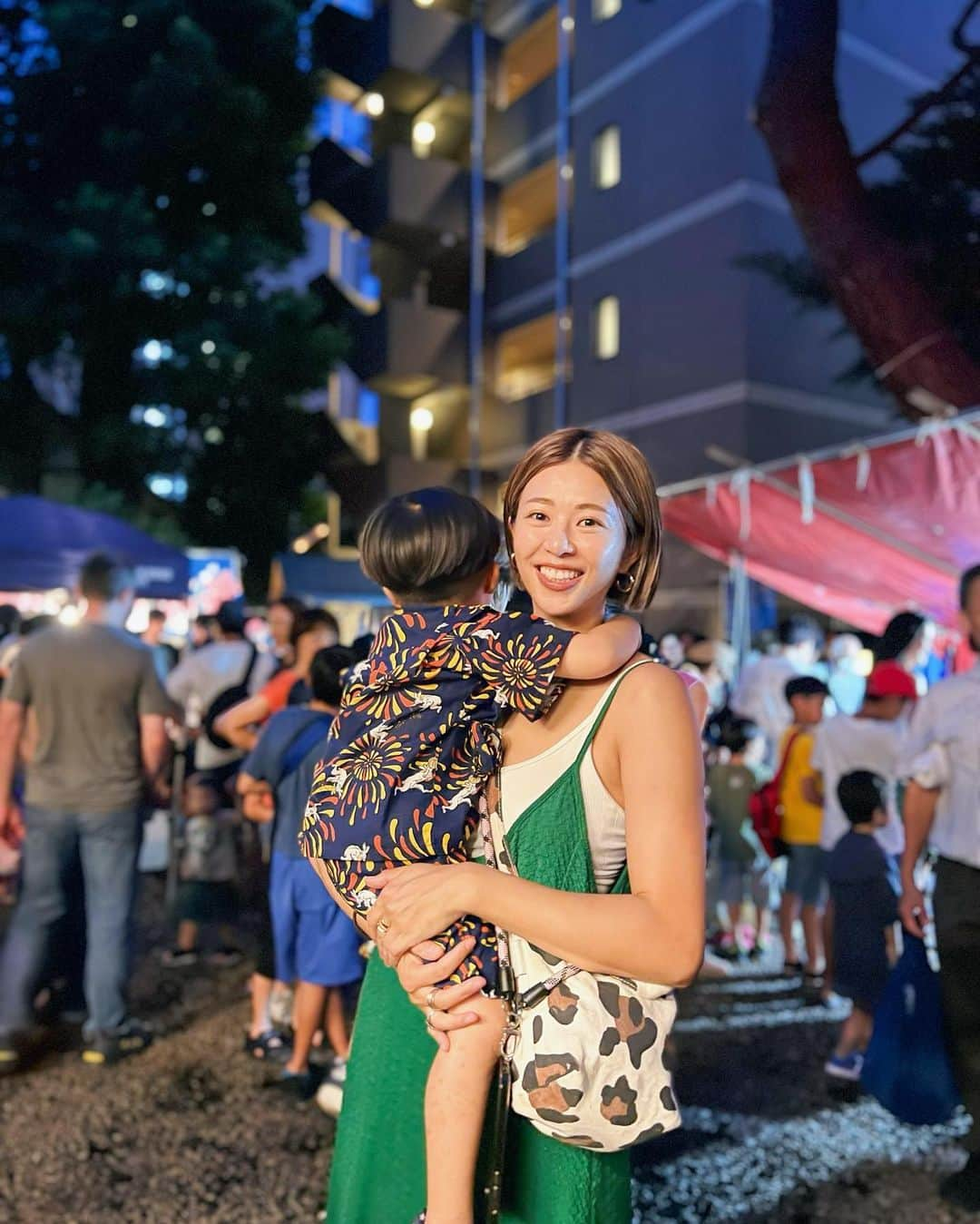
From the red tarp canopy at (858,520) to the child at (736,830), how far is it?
52.6 inches

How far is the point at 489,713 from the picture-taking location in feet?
4.29

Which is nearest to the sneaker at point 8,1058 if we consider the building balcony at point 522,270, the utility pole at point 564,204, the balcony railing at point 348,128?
the utility pole at point 564,204

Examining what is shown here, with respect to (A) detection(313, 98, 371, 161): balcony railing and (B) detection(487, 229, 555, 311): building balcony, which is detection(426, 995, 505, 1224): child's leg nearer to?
(B) detection(487, 229, 555, 311): building balcony

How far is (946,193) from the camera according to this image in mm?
9531

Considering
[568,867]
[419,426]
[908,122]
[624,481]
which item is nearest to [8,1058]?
[568,867]

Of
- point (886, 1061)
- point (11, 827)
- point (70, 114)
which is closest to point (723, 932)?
point (886, 1061)

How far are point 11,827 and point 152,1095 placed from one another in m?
1.34

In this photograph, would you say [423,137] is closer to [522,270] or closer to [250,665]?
[522,270]

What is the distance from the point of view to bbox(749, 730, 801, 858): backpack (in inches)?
205

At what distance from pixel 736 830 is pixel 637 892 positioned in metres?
4.81

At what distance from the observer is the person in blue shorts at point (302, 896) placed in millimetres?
3545

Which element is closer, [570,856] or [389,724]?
[570,856]

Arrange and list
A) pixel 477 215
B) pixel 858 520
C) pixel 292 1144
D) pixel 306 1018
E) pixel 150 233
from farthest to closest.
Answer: pixel 477 215 < pixel 150 233 < pixel 858 520 < pixel 306 1018 < pixel 292 1144

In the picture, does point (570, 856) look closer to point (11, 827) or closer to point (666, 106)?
point (11, 827)
